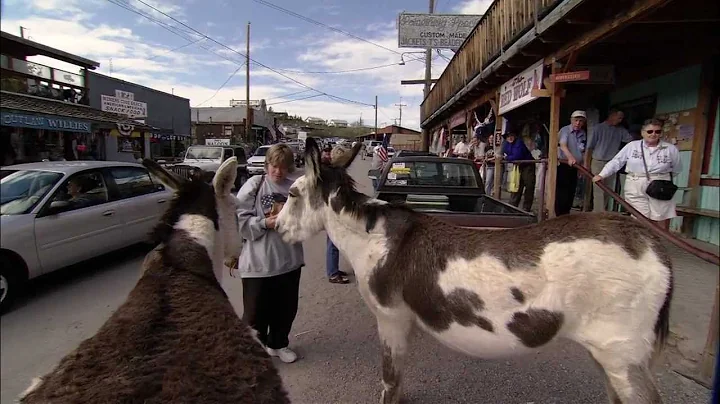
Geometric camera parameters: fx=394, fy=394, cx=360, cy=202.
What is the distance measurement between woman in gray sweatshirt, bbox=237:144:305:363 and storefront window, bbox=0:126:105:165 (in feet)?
4.57

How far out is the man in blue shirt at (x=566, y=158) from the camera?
21.4 ft

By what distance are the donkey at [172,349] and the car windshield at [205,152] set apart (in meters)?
17.9

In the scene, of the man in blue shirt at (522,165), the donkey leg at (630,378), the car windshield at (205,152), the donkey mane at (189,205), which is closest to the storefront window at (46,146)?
the donkey mane at (189,205)

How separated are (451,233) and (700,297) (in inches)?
170

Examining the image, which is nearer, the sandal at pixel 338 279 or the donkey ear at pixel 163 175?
the donkey ear at pixel 163 175

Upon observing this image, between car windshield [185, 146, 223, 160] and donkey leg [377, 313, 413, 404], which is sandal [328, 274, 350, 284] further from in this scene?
car windshield [185, 146, 223, 160]

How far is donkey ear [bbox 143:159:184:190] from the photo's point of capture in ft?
5.91

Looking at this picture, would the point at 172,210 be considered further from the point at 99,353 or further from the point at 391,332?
the point at 391,332

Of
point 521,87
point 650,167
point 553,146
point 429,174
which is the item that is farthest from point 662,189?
point 521,87

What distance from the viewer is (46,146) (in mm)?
1410

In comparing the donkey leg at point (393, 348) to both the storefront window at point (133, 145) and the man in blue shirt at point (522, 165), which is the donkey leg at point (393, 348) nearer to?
the storefront window at point (133, 145)

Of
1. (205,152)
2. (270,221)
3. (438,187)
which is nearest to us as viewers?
(270,221)

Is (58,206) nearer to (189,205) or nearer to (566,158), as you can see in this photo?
(189,205)

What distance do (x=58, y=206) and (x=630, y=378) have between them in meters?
2.84
